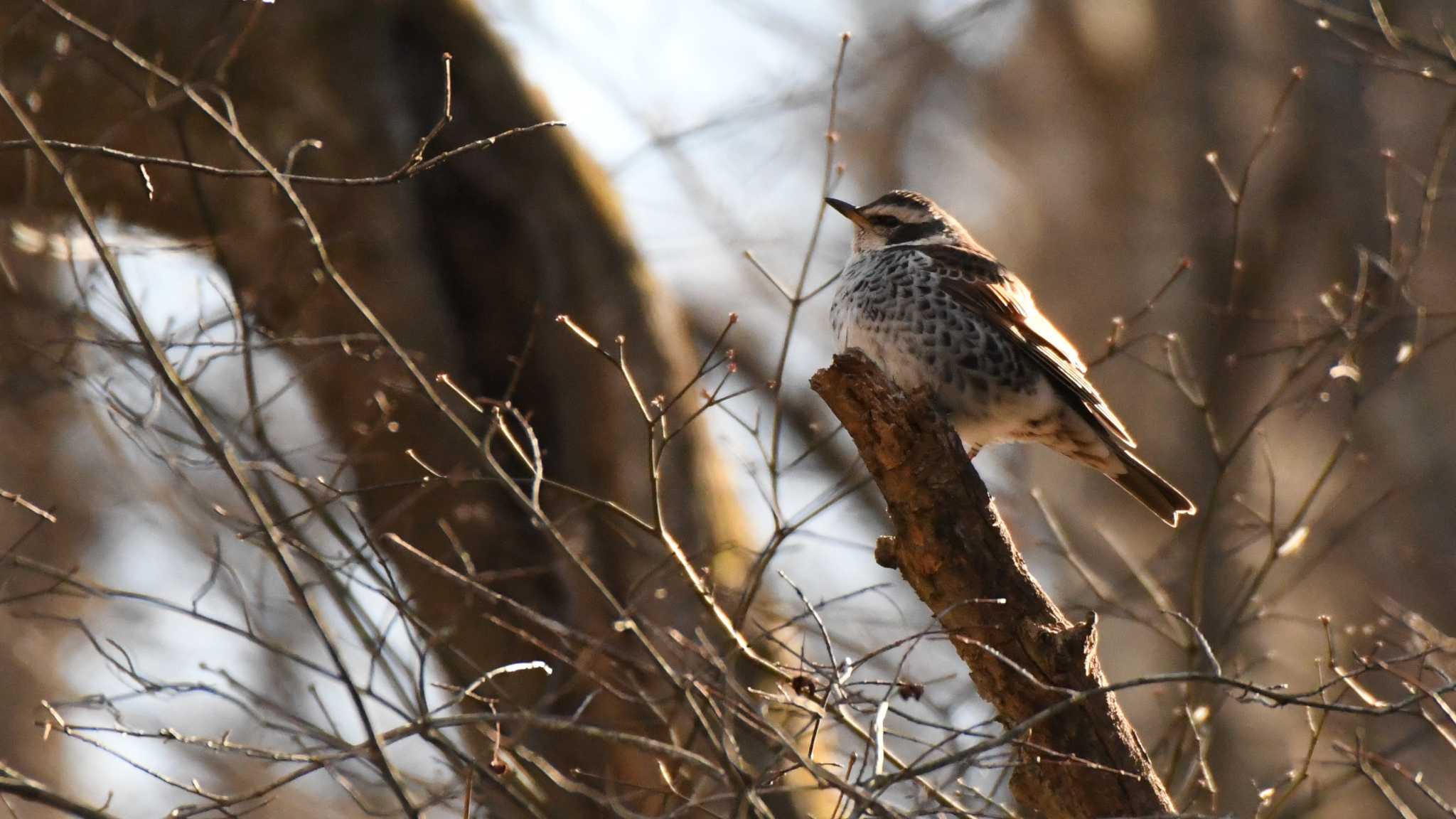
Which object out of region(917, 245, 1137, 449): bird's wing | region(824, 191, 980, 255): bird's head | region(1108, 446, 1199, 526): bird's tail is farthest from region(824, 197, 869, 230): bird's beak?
region(1108, 446, 1199, 526): bird's tail

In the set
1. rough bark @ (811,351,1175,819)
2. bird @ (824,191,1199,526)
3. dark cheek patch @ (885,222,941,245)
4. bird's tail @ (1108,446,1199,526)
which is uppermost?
dark cheek patch @ (885,222,941,245)

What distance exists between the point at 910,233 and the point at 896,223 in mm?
85

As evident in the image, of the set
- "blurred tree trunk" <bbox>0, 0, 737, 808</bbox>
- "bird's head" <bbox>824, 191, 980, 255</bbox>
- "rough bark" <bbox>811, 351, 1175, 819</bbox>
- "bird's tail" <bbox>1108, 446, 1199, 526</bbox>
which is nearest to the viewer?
"rough bark" <bbox>811, 351, 1175, 819</bbox>

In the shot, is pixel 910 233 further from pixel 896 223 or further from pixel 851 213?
pixel 851 213

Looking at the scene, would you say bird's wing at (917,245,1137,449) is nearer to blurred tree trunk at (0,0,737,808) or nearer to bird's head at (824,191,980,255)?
bird's head at (824,191,980,255)

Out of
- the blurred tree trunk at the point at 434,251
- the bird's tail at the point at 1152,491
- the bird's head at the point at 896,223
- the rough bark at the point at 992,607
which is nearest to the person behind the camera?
the rough bark at the point at 992,607

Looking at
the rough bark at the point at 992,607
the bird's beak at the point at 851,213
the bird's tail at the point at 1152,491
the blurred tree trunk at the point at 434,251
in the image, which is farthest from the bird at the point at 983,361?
the blurred tree trunk at the point at 434,251

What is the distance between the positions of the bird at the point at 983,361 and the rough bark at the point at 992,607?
820 mm

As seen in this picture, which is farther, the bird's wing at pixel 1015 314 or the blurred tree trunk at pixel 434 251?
the blurred tree trunk at pixel 434 251

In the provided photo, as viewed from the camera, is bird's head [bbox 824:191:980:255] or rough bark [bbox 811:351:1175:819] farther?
bird's head [bbox 824:191:980:255]

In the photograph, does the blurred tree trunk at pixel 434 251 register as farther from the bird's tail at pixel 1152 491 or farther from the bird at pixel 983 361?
the bird's tail at pixel 1152 491

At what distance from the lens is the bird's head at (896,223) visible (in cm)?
624

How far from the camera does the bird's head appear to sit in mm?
6238

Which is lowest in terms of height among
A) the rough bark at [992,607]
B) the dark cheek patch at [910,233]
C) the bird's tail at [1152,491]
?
the rough bark at [992,607]
